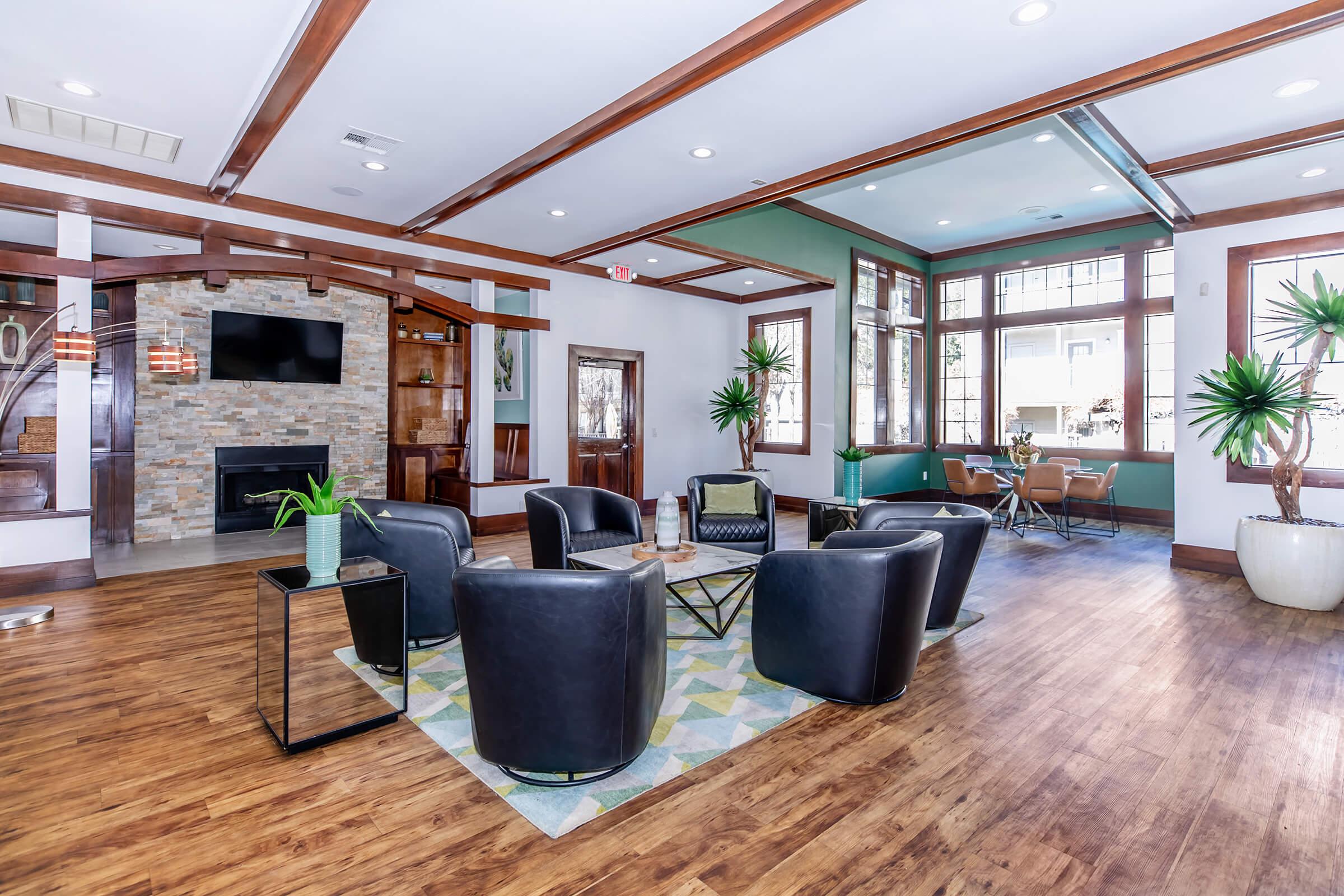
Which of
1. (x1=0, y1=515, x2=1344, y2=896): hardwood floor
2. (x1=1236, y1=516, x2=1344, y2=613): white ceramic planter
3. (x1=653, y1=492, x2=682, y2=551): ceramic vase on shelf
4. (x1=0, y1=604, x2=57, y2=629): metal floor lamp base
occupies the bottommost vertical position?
(x1=0, y1=515, x2=1344, y2=896): hardwood floor

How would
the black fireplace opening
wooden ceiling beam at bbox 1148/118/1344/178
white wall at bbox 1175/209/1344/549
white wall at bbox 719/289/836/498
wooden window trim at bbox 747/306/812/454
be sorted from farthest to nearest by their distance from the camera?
wooden window trim at bbox 747/306/812/454 < white wall at bbox 719/289/836/498 < the black fireplace opening < white wall at bbox 1175/209/1344/549 < wooden ceiling beam at bbox 1148/118/1344/178

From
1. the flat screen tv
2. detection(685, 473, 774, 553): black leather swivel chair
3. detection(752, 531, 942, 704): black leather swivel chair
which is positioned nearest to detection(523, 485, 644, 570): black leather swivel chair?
detection(685, 473, 774, 553): black leather swivel chair

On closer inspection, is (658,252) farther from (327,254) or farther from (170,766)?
(170,766)

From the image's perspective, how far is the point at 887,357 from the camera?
9.34 meters

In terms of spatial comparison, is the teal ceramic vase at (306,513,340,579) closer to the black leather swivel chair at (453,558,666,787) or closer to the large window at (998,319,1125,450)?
the black leather swivel chair at (453,558,666,787)

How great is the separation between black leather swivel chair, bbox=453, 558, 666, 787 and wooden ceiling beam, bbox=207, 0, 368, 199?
2.50m

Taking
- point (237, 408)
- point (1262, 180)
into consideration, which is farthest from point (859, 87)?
point (237, 408)

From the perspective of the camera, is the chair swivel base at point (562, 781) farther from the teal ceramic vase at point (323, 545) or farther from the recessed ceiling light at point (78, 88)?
the recessed ceiling light at point (78, 88)

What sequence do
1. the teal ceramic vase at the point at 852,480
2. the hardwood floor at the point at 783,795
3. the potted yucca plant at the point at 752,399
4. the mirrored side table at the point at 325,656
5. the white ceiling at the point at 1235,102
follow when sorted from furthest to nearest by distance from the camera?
the potted yucca plant at the point at 752,399 → the teal ceramic vase at the point at 852,480 → the white ceiling at the point at 1235,102 → the mirrored side table at the point at 325,656 → the hardwood floor at the point at 783,795

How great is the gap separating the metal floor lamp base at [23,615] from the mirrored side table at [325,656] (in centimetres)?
188

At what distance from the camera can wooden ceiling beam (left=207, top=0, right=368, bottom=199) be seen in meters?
2.86

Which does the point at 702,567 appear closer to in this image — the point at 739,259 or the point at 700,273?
the point at 739,259

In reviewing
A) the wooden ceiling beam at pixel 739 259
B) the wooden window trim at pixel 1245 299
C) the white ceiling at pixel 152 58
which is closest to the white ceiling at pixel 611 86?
the white ceiling at pixel 152 58

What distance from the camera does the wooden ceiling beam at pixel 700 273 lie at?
7.76 meters
